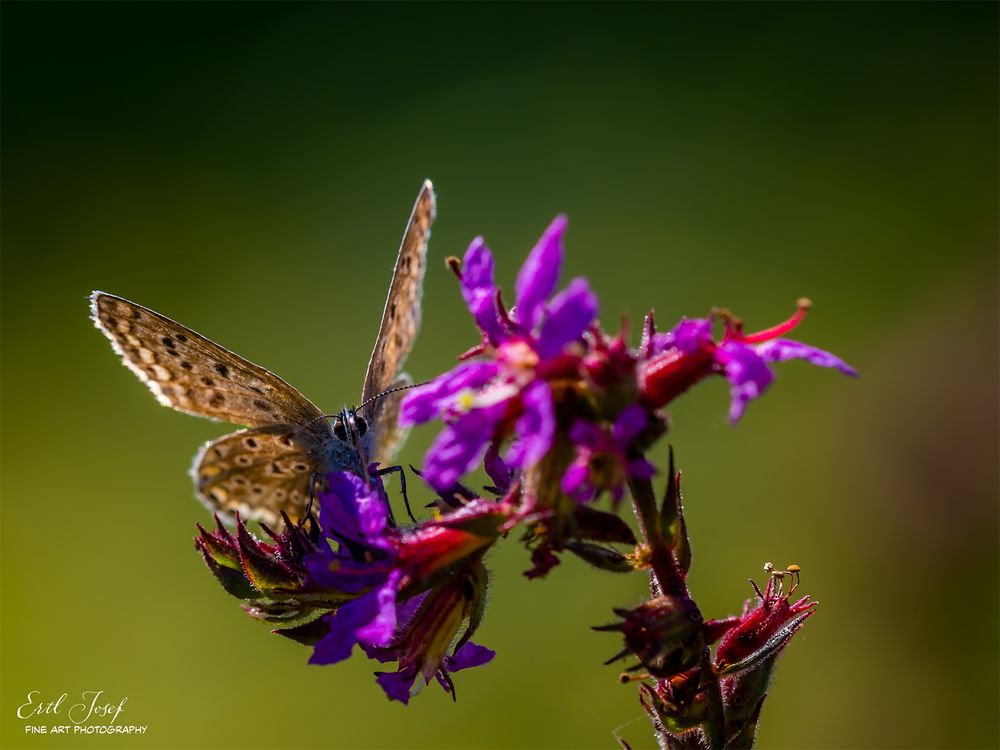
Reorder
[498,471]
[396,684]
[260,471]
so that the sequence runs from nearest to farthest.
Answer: [396,684], [498,471], [260,471]

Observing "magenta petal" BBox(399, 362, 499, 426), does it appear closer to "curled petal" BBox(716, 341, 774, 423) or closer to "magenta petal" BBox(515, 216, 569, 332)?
"magenta petal" BBox(515, 216, 569, 332)

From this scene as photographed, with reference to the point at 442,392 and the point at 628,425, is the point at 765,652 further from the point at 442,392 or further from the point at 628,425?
the point at 442,392

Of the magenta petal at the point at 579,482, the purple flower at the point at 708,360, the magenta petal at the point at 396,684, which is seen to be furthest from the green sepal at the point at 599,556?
the magenta petal at the point at 396,684

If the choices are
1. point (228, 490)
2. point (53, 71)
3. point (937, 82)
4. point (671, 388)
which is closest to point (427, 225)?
point (228, 490)

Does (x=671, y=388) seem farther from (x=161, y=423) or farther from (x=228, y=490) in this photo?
(x=161, y=423)

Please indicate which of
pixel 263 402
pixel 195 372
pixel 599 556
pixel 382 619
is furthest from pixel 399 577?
pixel 195 372

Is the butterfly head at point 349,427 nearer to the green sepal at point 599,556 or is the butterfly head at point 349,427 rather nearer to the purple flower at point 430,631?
the purple flower at point 430,631
